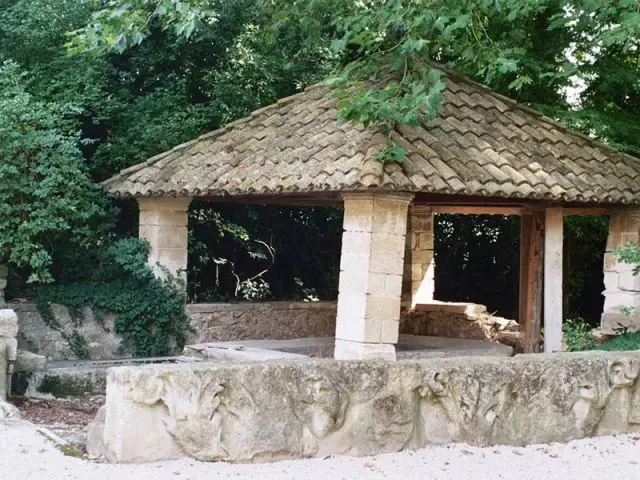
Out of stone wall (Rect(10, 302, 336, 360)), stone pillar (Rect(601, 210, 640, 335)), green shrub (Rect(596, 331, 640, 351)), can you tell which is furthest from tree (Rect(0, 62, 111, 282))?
→ stone pillar (Rect(601, 210, 640, 335))

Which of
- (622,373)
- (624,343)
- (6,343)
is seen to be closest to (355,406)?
(622,373)

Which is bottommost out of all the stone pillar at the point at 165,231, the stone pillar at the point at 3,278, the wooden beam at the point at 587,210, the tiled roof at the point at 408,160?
the stone pillar at the point at 3,278

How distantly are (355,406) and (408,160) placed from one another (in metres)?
3.68

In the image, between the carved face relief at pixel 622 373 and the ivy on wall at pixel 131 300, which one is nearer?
the carved face relief at pixel 622 373

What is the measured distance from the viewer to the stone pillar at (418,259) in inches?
545

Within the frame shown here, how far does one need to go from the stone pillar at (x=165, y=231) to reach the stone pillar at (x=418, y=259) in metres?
3.56

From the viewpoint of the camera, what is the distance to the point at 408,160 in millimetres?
9570

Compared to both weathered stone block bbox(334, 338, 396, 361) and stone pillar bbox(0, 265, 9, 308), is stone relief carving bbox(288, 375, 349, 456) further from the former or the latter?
stone pillar bbox(0, 265, 9, 308)

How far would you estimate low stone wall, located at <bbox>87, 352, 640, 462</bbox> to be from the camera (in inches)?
237

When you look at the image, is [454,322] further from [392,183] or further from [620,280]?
[392,183]

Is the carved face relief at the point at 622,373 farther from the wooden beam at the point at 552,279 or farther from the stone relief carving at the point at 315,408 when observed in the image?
the wooden beam at the point at 552,279

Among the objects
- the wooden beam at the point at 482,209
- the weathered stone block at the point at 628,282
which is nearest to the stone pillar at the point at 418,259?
the wooden beam at the point at 482,209

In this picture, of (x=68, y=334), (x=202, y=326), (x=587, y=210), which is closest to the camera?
(x=68, y=334)

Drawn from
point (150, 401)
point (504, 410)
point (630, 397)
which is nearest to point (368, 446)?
point (504, 410)
